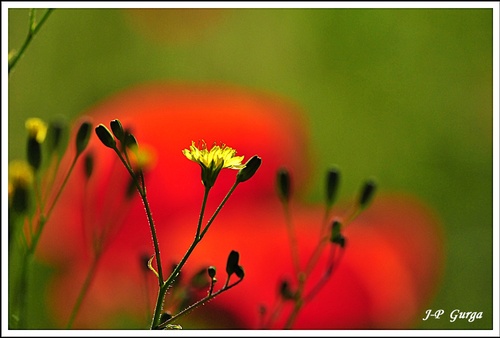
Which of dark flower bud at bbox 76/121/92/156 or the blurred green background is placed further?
the blurred green background

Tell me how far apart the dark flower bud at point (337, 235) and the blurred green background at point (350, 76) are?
0.44m

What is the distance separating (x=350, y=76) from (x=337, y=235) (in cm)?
66

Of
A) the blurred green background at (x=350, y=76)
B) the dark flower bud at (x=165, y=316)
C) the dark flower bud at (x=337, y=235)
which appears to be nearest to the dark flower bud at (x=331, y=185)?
the dark flower bud at (x=337, y=235)

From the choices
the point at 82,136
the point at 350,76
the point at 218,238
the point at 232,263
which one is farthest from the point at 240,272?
the point at 350,76

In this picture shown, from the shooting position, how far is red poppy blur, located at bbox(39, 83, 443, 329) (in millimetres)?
622

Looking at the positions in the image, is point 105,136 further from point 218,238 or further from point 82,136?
point 218,238

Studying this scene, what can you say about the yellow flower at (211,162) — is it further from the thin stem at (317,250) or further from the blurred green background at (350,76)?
the blurred green background at (350,76)

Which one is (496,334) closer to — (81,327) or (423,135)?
(81,327)

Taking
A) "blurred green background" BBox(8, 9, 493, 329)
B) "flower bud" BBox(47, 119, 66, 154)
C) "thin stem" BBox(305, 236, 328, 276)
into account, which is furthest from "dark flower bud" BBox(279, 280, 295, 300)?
"blurred green background" BBox(8, 9, 493, 329)

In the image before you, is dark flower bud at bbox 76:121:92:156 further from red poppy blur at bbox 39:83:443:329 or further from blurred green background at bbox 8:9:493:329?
blurred green background at bbox 8:9:493:329

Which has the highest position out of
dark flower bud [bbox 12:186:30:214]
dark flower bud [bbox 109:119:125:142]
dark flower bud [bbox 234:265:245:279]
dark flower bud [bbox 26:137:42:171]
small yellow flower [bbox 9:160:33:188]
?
dark flower bud [bbox 109:119:125:142]

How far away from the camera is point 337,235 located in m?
0.41

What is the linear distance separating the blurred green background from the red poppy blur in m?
0.09

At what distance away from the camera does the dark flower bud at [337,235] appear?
40 cm
